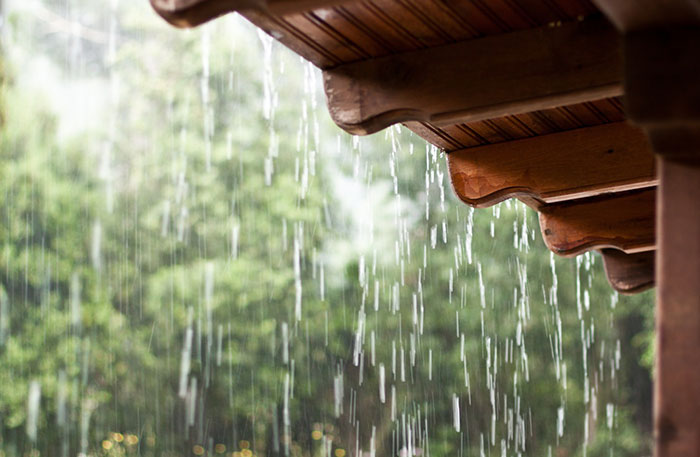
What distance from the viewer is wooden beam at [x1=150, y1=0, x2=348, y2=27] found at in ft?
6.84

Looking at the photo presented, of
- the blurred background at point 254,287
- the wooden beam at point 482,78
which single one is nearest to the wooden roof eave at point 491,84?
the wooden beam at point 482,78

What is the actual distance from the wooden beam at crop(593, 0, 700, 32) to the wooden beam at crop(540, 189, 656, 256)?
222 cm

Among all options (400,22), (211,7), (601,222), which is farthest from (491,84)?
(601,222)

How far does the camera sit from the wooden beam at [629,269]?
15.1 ft

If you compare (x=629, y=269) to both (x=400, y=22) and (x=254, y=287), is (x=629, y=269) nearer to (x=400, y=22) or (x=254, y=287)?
(x=400, y=22)

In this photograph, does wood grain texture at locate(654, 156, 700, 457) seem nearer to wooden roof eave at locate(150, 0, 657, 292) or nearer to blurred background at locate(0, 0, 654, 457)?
wooden roof eave at locate(150, 0, 657, 292)

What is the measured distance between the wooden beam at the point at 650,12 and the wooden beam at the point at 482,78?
1.85 ft

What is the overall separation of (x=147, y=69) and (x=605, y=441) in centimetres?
909

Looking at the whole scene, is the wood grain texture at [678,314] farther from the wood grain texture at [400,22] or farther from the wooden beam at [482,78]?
the wood grain texture at [400,22]

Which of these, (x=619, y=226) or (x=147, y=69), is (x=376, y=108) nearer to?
(x=619, y=226)

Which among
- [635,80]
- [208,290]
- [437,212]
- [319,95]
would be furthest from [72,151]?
[635,80]

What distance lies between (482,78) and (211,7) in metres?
0.81

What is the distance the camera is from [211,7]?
210 cm

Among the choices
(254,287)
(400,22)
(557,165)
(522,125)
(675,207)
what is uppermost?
(400,22)
